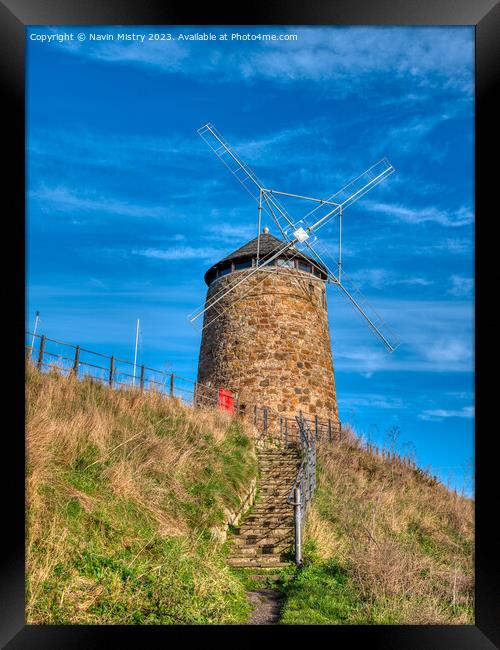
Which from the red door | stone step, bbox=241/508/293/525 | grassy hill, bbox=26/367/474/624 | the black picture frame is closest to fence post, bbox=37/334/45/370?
grassy hill, bbox=26/367/474/624

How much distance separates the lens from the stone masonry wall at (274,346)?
72.3 ft

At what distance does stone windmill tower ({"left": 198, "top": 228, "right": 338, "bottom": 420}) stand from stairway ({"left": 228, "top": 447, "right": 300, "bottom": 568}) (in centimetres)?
862

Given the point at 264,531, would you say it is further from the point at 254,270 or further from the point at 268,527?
the point at 254,270

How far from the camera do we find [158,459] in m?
8.85

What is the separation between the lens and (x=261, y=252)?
23297 mm

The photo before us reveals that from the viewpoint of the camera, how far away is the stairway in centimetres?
923

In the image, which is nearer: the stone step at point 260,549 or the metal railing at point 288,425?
the stone step at point 260,549

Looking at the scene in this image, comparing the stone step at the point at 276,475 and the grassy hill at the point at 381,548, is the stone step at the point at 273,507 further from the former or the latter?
the stone step at the point at 276,475

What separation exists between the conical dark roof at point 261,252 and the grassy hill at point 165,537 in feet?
39.4

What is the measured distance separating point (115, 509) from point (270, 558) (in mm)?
3432

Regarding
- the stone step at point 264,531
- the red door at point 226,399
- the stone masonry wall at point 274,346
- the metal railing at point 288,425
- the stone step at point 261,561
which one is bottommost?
the stone step at point 261,561

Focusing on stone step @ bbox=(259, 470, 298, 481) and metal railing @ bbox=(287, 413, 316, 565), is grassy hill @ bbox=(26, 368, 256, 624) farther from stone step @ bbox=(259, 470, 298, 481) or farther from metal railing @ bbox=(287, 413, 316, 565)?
stone step @ bbox=(259, 470, 298, 481)
